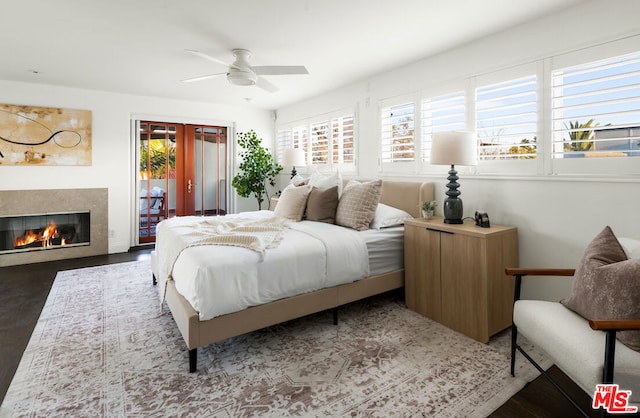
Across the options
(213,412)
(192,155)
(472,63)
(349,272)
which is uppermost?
(472,63)

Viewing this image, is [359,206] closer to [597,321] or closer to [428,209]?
[428,209]

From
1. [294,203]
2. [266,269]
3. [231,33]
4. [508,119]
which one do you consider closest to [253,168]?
[294,203]

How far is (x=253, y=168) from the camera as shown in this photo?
19.8ft

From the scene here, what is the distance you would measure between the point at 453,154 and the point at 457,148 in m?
0.06

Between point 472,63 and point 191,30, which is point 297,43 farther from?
Answer: point 472,63

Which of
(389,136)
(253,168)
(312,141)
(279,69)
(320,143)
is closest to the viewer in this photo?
(279,69)

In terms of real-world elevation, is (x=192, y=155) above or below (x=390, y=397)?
above

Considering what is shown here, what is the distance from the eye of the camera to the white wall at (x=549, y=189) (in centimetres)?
227

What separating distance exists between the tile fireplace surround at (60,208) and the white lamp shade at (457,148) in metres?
5.04

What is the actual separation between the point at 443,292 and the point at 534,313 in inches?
38.4

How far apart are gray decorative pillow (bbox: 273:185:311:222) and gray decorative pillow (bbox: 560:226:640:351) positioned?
2470 mm

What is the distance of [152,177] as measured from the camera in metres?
5.71

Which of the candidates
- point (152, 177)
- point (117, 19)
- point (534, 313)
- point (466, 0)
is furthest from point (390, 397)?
point (152, 177)

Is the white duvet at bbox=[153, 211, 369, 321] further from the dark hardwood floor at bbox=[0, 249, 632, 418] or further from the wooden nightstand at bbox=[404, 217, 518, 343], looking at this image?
the dark hardwood floor at bbox=[0, 249, 632, 418]
